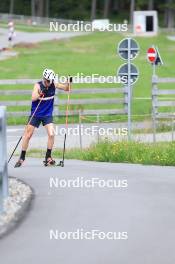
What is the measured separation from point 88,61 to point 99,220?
45.6 m

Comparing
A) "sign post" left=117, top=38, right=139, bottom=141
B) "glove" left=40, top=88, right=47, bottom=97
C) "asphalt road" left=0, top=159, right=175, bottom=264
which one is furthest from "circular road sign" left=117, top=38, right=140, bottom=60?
"asphalt road" left=0, top=159, right=175, bottom=264

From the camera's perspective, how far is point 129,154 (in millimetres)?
17328

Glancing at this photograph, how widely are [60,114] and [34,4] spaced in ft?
268

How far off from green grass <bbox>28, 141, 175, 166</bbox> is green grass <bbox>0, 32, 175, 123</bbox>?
10698mm

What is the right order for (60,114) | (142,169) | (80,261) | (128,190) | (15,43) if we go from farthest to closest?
(15,43), (60,114), (142,169), (128,190), (80,261)

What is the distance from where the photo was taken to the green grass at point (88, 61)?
4122 cm

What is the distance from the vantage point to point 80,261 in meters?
7.76

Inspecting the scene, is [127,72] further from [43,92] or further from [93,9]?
[93,9]

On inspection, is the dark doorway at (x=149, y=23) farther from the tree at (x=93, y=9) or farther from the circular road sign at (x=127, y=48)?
the circular road sign at (x=127, y=48)

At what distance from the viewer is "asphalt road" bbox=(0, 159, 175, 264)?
802cm

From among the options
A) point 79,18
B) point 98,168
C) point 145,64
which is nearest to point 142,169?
point 98,168

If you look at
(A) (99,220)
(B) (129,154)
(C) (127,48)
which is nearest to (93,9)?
(C) (127,48)

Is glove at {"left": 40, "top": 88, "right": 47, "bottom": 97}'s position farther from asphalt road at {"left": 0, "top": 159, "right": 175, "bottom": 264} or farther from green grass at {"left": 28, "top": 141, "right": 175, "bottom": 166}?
green grass at {"left": 28, "top": 141, "right": 175, "bottom": 166}

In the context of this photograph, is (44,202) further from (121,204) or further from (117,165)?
(117,165)
